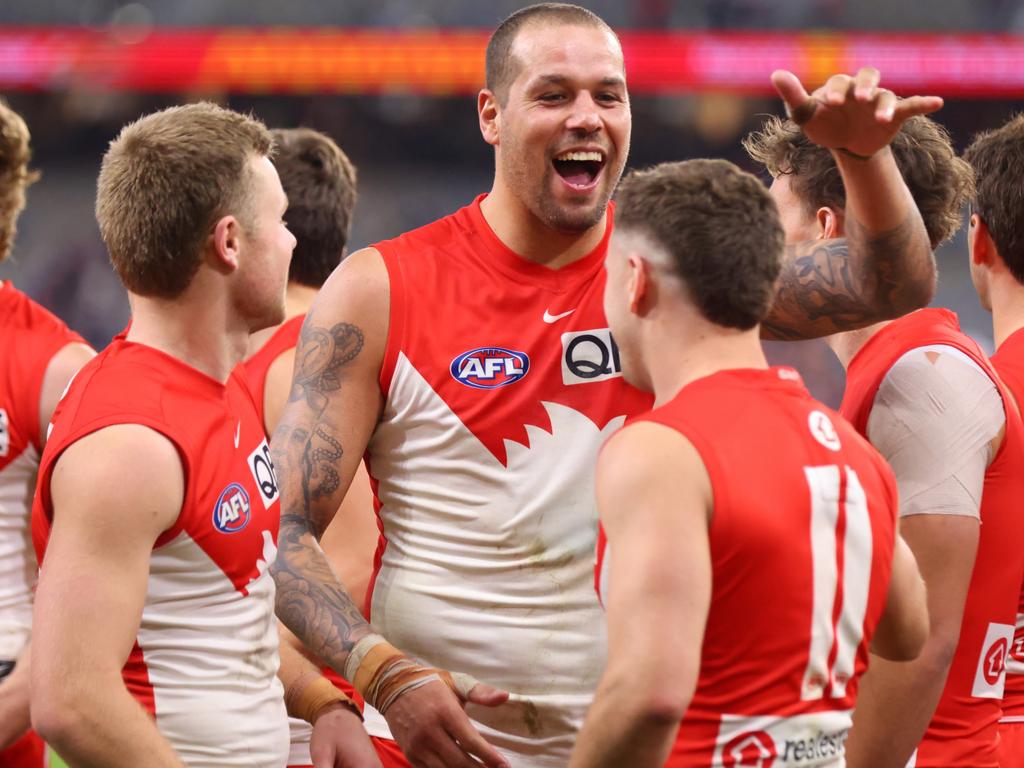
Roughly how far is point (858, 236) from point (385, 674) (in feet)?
4.47

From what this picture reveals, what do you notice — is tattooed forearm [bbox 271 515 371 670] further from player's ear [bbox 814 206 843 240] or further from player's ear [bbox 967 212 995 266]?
player's ear [bbox 967 212 995 266]

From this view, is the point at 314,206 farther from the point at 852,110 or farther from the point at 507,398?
the point at 852,110

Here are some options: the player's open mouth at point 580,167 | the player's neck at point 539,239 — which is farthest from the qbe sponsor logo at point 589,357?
the player's open mouth at point 580,167

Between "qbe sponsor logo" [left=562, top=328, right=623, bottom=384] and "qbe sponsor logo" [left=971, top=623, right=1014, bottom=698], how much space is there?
106 cm

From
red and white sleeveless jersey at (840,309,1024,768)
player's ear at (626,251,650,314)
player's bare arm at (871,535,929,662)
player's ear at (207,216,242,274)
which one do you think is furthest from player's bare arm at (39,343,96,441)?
player's bare arm at (871,535,929,662)

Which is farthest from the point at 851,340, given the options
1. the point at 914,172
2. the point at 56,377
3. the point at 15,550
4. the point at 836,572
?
the point at 15,550

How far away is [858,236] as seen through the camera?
2842 millimetres

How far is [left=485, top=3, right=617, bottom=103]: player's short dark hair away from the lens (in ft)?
10.7

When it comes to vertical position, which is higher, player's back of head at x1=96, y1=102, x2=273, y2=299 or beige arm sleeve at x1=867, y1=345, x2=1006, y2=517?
player's back of head at x1=96, y1=102, x2=273, y2=299

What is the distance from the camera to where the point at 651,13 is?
46.8 feet

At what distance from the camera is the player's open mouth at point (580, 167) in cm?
314

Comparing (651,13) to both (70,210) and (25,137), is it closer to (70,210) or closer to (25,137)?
(70,210)

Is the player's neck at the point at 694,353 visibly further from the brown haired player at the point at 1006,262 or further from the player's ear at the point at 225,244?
the brown haired player at the point at 1006,262

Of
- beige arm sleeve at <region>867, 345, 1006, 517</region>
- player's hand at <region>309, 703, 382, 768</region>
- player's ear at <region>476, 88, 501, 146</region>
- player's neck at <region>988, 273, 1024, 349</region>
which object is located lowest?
player's hand at <region>309, 703, 382, 768</region>
